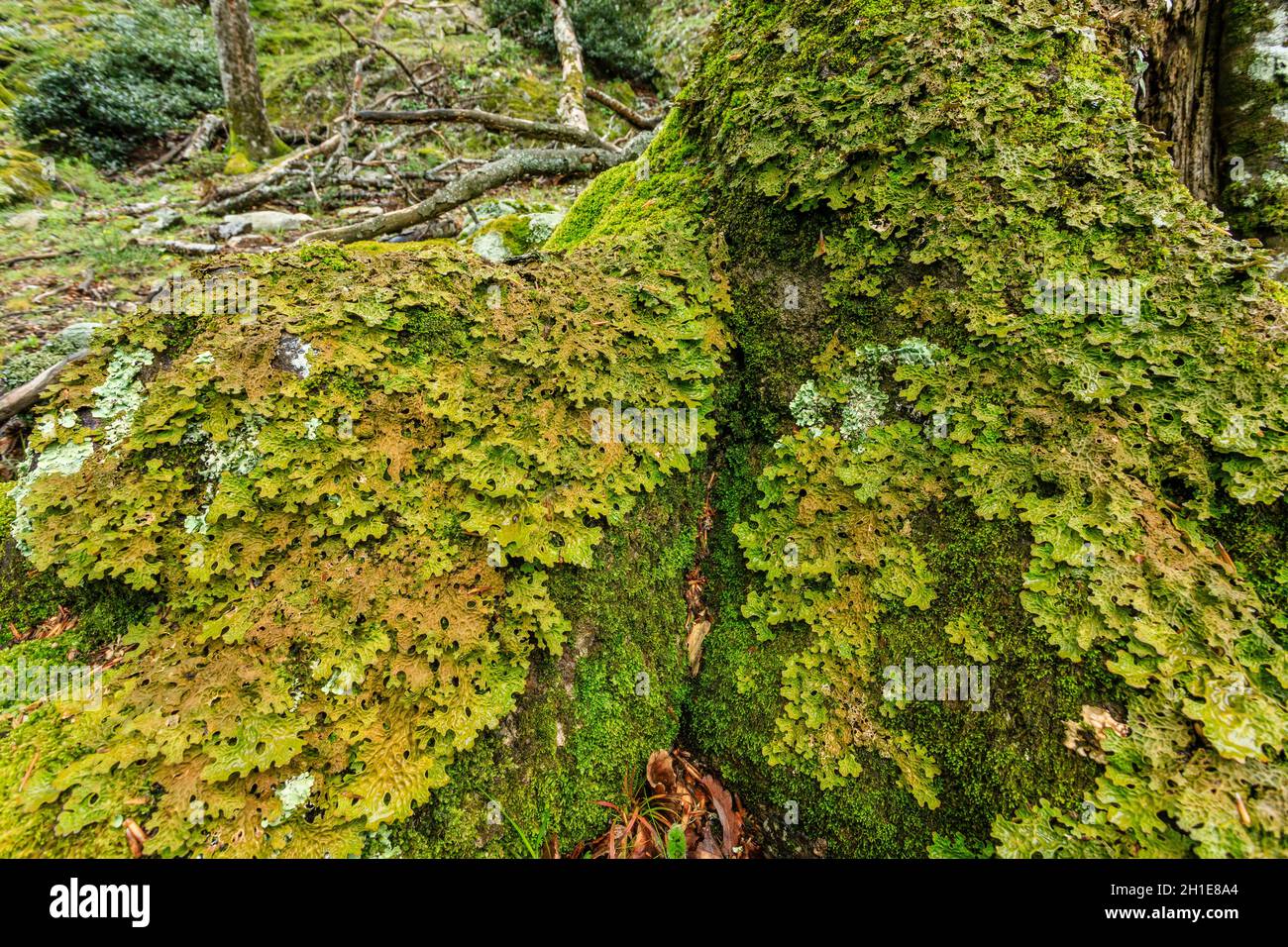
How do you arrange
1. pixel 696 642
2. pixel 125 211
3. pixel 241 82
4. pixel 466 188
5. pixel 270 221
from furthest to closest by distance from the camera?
pixel 241 82
pixel 125 211
pixel 270 221
pixel 466 188
pixel 696 642

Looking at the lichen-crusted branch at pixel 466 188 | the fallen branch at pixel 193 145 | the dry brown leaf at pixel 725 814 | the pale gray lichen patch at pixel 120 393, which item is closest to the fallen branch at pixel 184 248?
the lichen-crusted branch at pixel 466 188

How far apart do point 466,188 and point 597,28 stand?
12.2 m

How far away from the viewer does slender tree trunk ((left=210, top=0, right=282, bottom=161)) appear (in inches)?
367

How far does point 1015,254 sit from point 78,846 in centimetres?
354

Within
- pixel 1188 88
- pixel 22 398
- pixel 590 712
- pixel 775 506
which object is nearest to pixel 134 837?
pixel 590 712

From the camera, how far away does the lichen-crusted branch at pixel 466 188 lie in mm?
4871

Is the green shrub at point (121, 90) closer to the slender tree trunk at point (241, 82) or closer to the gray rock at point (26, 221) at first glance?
the slender tree trunk at point (241, 82)

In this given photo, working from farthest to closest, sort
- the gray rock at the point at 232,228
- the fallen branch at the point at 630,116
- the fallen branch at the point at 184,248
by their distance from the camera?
1. the gray rock at the point at 232,228
2. the fallen branch at the point at 630,116
3. the fallen branch at the point at 184,248

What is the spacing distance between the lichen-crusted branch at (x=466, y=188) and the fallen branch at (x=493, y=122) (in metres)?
0.54

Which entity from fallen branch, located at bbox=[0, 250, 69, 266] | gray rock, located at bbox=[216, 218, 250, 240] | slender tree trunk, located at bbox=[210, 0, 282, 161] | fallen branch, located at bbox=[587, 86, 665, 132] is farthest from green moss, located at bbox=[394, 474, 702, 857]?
slender tree trunk, located at bbox=[210, 0, 282, 161]

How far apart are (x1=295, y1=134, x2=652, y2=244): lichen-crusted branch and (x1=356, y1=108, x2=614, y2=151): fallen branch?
536mm

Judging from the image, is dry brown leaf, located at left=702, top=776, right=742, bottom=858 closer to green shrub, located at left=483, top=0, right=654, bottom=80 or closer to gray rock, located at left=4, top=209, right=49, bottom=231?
gray rock, located at left=4, top=209, right=49, bottom=231

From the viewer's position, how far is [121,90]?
33.0 ft

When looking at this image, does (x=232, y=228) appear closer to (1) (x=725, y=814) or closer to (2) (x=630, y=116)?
(2) (x=630, y=116)
